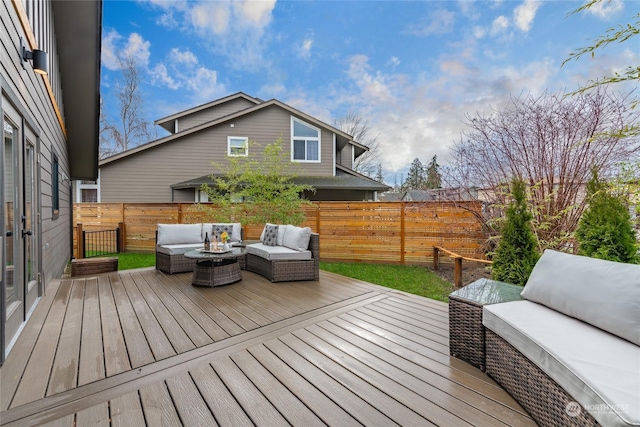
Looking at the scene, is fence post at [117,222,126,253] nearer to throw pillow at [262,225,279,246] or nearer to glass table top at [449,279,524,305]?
throw pillow at [262,225,279,246]

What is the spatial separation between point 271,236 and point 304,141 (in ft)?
21.7

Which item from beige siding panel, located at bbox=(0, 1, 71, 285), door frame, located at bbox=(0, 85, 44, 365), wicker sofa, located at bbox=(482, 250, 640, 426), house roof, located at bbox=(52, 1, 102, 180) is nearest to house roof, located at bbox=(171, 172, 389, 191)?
house roof, located at bbox=(52, 1, 102, 180)

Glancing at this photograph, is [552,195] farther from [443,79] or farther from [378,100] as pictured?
[378,100]

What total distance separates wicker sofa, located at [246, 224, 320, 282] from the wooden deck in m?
1.03

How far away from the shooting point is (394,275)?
5996mm

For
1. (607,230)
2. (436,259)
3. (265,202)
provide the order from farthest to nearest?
(265,202)
(436,259)
(607,230)

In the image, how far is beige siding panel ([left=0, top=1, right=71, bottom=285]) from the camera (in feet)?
8.37

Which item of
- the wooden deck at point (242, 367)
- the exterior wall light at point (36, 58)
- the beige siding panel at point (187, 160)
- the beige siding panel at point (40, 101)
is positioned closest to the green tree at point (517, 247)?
the wooden deck at point (242, 367)

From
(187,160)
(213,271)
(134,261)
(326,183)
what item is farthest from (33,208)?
(326,183)

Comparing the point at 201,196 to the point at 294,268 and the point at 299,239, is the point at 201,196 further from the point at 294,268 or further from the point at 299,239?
the point at 294,268

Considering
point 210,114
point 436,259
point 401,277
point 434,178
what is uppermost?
point 210,114

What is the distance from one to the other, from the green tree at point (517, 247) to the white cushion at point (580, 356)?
151cm

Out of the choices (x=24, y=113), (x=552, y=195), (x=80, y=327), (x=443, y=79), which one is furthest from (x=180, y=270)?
(x=443, y=79)

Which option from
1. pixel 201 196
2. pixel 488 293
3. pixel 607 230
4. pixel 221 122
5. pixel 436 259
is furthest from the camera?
pixel 221 122
